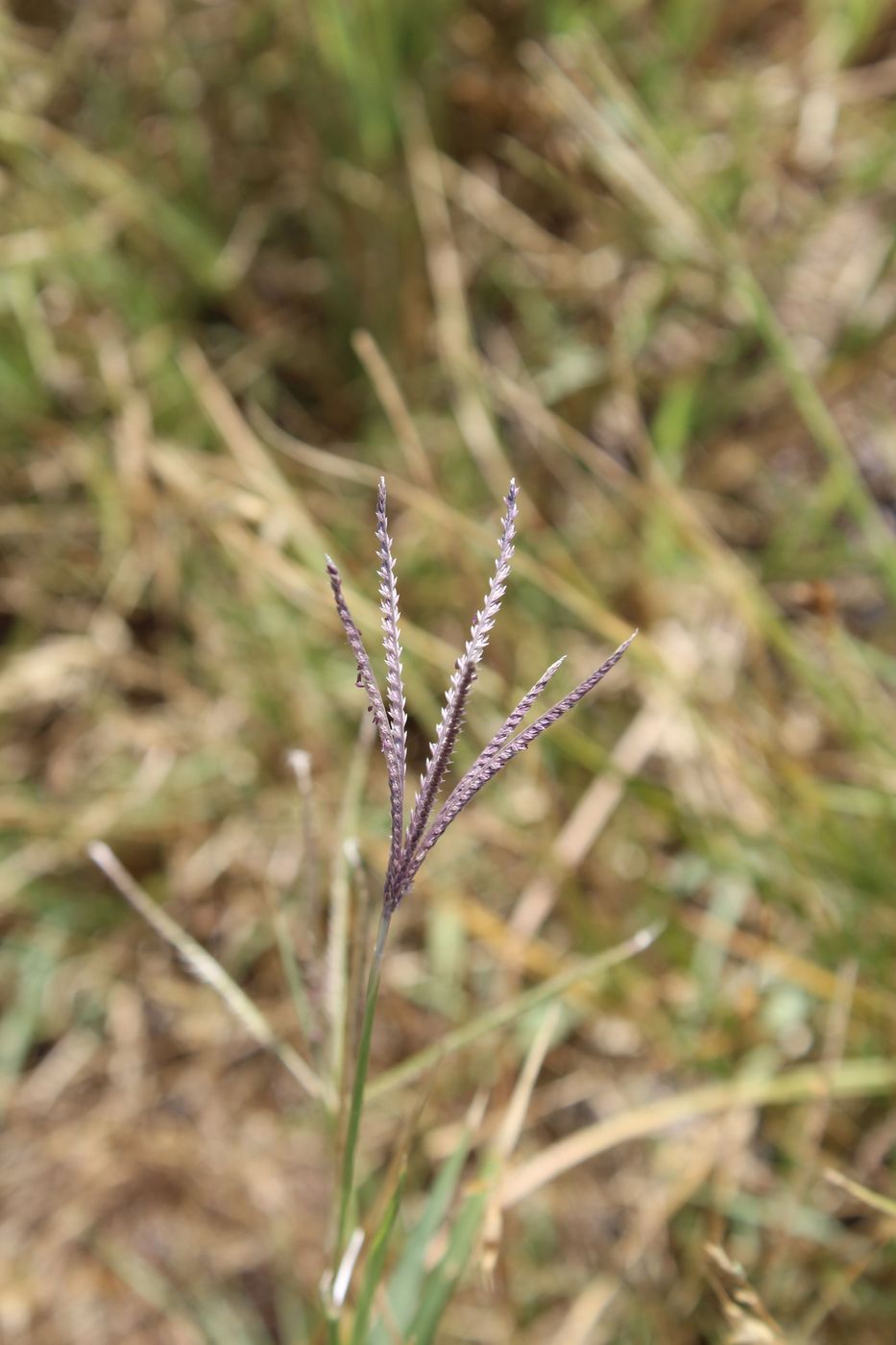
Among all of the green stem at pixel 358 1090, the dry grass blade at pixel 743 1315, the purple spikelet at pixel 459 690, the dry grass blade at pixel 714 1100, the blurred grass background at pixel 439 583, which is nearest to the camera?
the purple spikelet at pixel 459 690

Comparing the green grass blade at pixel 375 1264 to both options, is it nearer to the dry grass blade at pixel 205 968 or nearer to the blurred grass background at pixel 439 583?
the dry grass blade at pixel 205 968

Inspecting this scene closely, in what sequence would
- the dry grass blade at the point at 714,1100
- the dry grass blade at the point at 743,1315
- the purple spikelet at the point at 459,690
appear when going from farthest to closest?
the dry grass blade at the point at 714,1100, the dry grass blade at the point at 743,1315, the purple spikelet at the point at 459,690

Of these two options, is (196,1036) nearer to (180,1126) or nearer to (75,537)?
(180,1126)

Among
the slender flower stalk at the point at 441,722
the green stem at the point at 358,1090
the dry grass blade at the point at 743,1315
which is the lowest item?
the dry grass blade at the point at 743,1315

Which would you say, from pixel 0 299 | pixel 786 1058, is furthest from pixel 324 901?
pixel 0 299

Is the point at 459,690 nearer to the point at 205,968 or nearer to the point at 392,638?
the point at 392,638

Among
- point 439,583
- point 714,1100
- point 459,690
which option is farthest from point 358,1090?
point 439,583

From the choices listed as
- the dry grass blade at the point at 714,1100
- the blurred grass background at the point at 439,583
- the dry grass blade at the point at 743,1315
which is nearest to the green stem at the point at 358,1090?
the dry grass blade at the point at 743,1315

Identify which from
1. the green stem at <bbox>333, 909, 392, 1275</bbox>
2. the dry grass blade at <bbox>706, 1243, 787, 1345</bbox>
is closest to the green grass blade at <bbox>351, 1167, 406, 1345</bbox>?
the green stem at <bbox>333, 909, 392, 1275</bbox>
